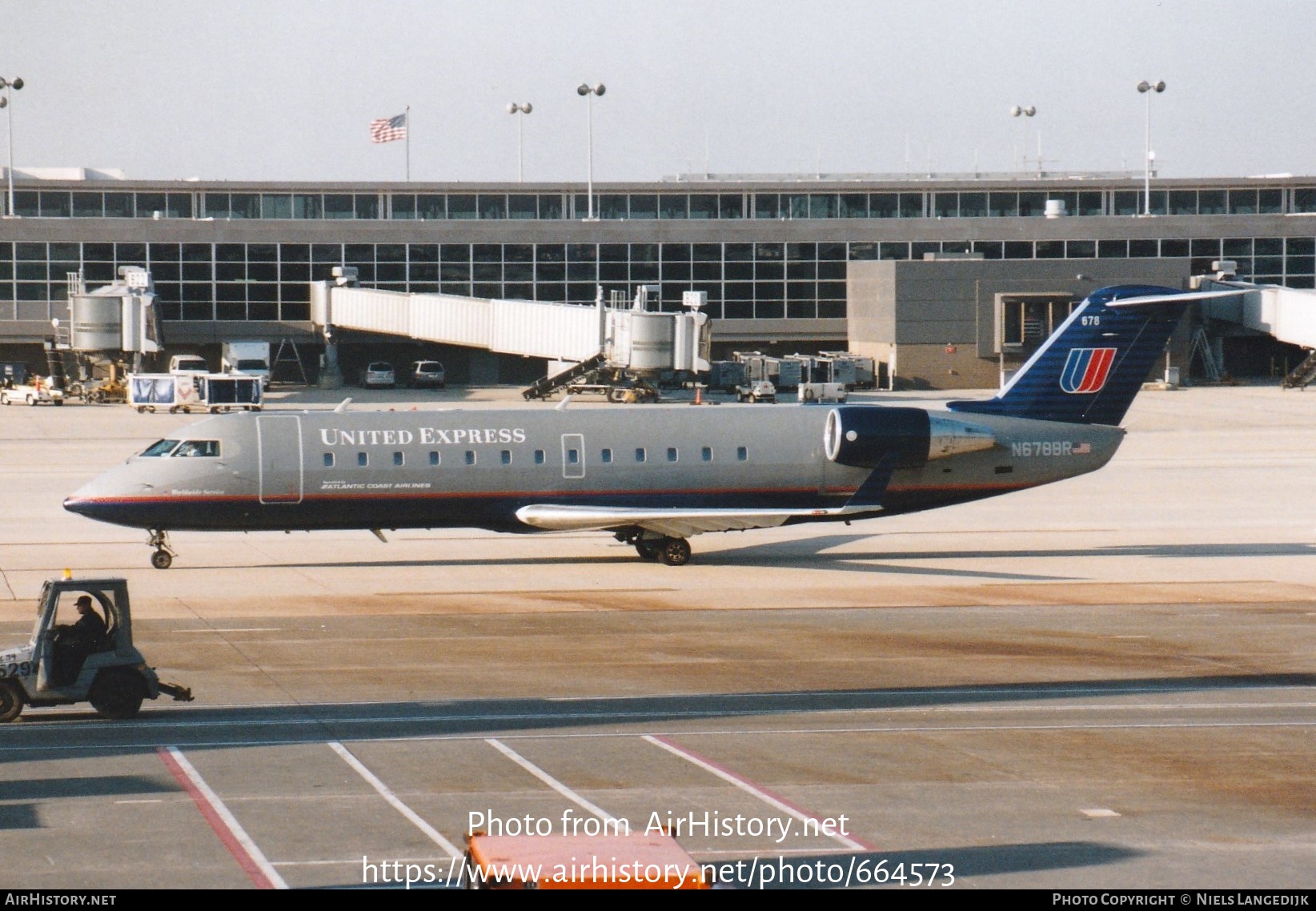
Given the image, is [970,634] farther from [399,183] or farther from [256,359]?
[399,183]

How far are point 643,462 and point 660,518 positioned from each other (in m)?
1.42

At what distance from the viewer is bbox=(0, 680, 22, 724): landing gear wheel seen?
71.0 feet

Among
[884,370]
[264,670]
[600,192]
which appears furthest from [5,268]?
[264,670]

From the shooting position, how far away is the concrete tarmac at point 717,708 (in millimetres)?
15945

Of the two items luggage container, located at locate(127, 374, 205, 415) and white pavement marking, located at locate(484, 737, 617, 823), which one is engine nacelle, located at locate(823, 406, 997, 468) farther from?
luggage container, located at locate(127, 374, 205, 415)

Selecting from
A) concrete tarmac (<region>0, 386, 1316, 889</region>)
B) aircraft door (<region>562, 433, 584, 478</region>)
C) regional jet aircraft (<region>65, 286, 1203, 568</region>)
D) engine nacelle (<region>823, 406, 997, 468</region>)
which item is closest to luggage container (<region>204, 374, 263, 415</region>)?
concrete tarmac (<region>0, 386, 1316, 889</region>)

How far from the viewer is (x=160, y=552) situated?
122 feet

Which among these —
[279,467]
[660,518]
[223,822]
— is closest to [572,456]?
[660,518]

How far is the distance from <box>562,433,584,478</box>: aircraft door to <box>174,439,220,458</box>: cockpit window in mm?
7655

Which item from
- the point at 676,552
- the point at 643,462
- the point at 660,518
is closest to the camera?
the point at 660,518

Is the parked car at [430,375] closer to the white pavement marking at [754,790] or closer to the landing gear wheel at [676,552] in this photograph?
the landing gear wheel at [676,552]

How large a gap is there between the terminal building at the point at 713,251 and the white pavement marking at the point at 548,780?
77.7 metres

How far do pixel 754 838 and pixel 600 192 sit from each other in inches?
3893

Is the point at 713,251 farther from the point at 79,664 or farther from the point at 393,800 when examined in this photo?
the point at 393,800
